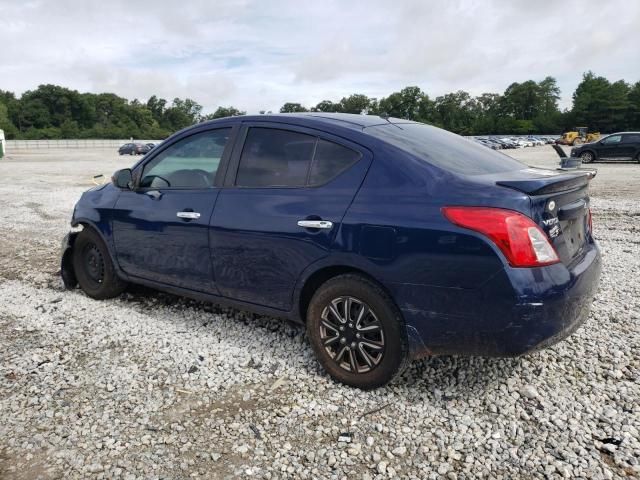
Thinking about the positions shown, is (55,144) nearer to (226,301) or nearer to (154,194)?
(154,194)

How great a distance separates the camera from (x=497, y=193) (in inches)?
109

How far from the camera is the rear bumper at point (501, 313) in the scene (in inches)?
104

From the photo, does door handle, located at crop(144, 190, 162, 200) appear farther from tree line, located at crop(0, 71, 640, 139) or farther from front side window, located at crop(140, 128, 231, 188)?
tree line, located at crop(0, 71, 640, 139)

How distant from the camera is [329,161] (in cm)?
→ 336

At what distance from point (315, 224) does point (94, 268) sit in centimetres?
288

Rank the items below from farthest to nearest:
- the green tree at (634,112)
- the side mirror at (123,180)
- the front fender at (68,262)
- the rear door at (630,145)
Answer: the green tree at (634,112), the rear door at (630,145), the front fender at (68,262), the side mirror at (123,180)

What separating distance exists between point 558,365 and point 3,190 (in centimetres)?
1776

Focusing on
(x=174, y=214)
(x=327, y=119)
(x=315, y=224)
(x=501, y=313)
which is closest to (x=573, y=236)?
(x=501, y=313)

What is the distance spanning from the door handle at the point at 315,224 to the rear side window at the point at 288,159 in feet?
0.90

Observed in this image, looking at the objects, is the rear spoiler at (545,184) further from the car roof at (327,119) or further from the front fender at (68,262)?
the front fender at (68,262)

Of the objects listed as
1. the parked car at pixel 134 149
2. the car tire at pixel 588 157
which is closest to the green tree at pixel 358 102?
the parked car at pixel 134 149

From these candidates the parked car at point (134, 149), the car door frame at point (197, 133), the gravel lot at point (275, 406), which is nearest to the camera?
the gravel lot at point (275, 406)

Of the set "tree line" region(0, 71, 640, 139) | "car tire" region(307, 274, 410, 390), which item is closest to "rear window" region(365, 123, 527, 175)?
"car tire" region(307, 274, 410, 390)

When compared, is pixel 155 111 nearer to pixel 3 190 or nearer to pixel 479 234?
pixel 3 190
